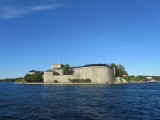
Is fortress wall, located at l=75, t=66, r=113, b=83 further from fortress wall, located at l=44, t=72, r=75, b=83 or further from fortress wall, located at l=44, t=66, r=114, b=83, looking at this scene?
fortress wall, located at l=44, t=72, r=75, b=83

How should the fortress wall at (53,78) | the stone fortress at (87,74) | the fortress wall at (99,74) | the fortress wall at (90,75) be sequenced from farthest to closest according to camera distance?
1. the fortress wall at (53,78)
2. the stone fortress at (87,74)
3. the fortress wall at (90,75)
4. the fortress wall at (99,74)

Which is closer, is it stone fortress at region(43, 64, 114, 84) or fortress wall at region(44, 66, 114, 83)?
fortress wall at region(44, 66, 114, 83)

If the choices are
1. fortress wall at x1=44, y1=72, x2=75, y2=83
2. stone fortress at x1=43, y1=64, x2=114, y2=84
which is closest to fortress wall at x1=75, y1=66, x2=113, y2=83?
stone fortress at x1=43, y1=64, x2=114, y2=84

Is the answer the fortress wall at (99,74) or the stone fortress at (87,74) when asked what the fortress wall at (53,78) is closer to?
the stone fortress at (87,74)

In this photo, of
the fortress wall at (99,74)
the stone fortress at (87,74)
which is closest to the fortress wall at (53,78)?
the stone fortress at (87,74)

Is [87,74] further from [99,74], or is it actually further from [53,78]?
[53,78]

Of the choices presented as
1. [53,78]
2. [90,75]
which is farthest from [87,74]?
[53,78]

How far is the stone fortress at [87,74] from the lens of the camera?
14550cm

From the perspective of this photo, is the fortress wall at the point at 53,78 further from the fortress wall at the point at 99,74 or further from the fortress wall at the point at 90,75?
the fortress wall at the point at 99,74

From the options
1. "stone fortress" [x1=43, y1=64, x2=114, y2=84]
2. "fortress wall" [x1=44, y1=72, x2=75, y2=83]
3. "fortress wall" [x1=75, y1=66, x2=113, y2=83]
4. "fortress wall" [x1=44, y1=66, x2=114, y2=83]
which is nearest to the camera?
"fortress wall" [x1=75, y1=66, x2=113, y2=83]

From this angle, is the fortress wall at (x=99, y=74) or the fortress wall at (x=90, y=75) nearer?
the fortress wall at (x=99, y=74)

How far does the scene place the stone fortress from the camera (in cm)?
14550

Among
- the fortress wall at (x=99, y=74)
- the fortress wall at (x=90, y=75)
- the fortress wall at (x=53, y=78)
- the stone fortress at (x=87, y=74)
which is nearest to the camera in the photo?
the fortress wall at (x=99, y=74)

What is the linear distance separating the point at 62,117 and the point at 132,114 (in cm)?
678
